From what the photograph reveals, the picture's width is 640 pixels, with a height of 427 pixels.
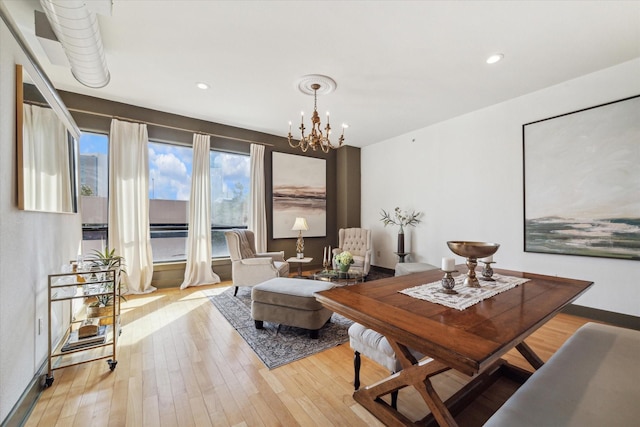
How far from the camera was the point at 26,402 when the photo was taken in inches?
62.9

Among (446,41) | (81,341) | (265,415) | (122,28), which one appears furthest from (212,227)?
(446,41)

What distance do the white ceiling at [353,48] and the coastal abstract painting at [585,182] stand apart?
0.59m

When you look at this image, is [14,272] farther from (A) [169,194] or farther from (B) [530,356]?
(B) [530,356]

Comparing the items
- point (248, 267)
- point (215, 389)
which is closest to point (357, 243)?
point (248, 267)

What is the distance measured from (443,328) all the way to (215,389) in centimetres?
164

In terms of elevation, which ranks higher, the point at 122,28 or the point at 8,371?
the point at 122,28

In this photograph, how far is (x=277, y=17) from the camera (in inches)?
84.7

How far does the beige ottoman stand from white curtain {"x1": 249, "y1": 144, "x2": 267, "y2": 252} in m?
2.27

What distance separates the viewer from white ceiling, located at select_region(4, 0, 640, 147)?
6.83ft

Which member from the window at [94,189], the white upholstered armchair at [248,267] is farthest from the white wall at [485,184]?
the window at [94,189]

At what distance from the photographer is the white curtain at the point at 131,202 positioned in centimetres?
378

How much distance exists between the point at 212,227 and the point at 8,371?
3.38 metres

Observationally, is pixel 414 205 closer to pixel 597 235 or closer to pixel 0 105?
pixel 597 235

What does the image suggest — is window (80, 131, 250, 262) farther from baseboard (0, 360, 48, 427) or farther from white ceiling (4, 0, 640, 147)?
baseboard (0, 360, 48, 427)
